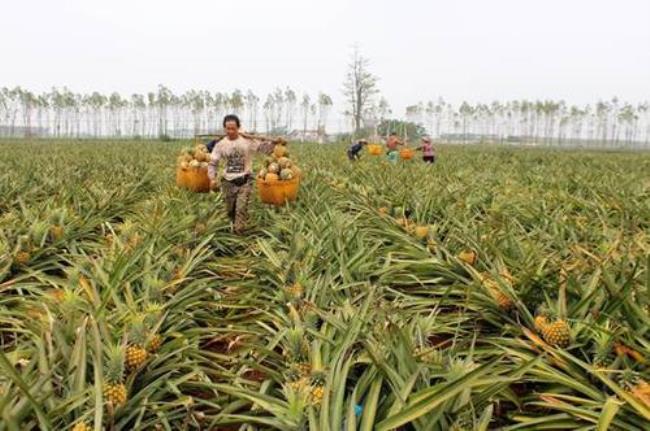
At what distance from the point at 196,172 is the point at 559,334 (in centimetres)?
500

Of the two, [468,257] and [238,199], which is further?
[238,199]

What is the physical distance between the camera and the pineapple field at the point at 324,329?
1.85m

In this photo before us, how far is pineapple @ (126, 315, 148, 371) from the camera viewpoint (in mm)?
2061

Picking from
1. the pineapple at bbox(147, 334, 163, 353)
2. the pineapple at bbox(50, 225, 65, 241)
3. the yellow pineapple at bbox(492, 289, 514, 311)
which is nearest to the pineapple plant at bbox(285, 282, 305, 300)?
the pineapple at bbox(147, 334, 163, 353)

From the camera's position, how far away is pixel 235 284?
3.75 meters

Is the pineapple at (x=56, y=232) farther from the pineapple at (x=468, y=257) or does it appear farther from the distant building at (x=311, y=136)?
the distant building at (x=311, y=136)

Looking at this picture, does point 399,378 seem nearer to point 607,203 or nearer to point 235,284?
point 235,284

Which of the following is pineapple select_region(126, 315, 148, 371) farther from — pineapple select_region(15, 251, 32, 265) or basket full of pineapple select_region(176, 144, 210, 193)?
basket full of pineapple select_region(176, 144, 210, 193)

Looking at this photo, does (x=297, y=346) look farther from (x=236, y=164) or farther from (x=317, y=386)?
(x=236, y=164)

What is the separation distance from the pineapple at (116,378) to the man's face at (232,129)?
3781 mm

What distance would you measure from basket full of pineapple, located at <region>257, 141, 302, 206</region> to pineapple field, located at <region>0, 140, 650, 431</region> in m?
0.71

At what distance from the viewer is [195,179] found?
6.36 meters

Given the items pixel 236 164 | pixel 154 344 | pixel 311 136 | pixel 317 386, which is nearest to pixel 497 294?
pixel 317 386

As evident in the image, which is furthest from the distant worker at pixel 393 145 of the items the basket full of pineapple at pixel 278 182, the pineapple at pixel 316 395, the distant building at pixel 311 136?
the distant building at pixel 311 136
